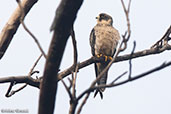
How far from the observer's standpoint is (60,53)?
186 centimetres

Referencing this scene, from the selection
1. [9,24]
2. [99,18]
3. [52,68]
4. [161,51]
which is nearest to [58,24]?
[52,68]

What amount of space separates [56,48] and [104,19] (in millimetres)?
5437

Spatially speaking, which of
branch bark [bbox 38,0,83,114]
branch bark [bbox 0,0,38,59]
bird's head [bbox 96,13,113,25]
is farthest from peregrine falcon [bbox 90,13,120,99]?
branch bark [bbox 38,0,83,114]

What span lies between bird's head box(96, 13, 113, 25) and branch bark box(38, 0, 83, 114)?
5245 millimetres

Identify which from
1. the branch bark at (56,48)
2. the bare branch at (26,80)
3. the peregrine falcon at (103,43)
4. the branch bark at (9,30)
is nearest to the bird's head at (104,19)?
the peregrine falcon at (103,43)

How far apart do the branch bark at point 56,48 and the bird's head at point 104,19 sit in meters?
5.24

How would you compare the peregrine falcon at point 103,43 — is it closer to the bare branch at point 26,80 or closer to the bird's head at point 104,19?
the bird's head at point 104,19

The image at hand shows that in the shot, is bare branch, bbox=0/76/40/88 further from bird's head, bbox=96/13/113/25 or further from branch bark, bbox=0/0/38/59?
bird's head, bbox=96/13/113/25

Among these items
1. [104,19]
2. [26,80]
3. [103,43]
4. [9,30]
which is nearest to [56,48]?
[26,80]

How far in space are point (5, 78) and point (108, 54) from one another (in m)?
3.49

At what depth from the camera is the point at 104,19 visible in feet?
23.6

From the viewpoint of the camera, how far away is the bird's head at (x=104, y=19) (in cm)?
710

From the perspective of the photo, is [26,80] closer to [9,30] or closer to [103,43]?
[9,30]

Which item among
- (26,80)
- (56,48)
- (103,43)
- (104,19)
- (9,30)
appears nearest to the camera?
(56,48)
